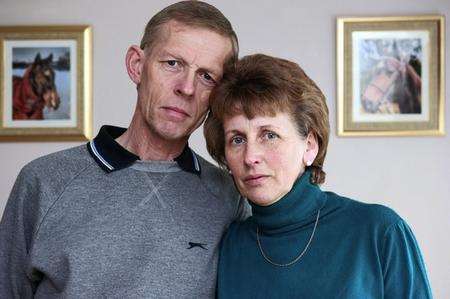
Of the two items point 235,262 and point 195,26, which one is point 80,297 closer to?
point 235,262

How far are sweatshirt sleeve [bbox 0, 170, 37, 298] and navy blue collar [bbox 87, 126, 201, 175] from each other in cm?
17

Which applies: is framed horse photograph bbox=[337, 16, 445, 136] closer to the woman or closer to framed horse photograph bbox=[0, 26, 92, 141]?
framed horse photograph bbox=[0, 26, 92, 141]

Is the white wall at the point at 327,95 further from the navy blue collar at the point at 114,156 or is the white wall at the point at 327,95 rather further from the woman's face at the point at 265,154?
the woman's face at the point at 265,154

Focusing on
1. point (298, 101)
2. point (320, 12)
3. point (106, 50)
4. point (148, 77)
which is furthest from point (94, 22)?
point (298, 101)

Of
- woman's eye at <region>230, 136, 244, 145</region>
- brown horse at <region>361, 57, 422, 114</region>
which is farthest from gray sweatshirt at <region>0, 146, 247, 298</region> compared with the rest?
brown horse at <region>361, 57, 422, 114</region>

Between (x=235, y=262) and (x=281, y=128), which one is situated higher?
(x=281, y=128)

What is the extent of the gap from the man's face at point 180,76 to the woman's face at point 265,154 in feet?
0.43

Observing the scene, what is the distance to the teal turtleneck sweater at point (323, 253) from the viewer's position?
1.46m

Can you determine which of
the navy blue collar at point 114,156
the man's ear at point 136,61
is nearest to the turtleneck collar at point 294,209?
the navy blue collar at point 114,156

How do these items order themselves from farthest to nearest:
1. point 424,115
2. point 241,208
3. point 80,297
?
point 424,115
point 241,208
point 80,297

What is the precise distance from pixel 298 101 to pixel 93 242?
1.84ft

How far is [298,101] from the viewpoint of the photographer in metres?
1.55

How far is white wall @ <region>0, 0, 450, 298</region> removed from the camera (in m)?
3.85

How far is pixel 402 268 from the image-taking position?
4.75 feet
